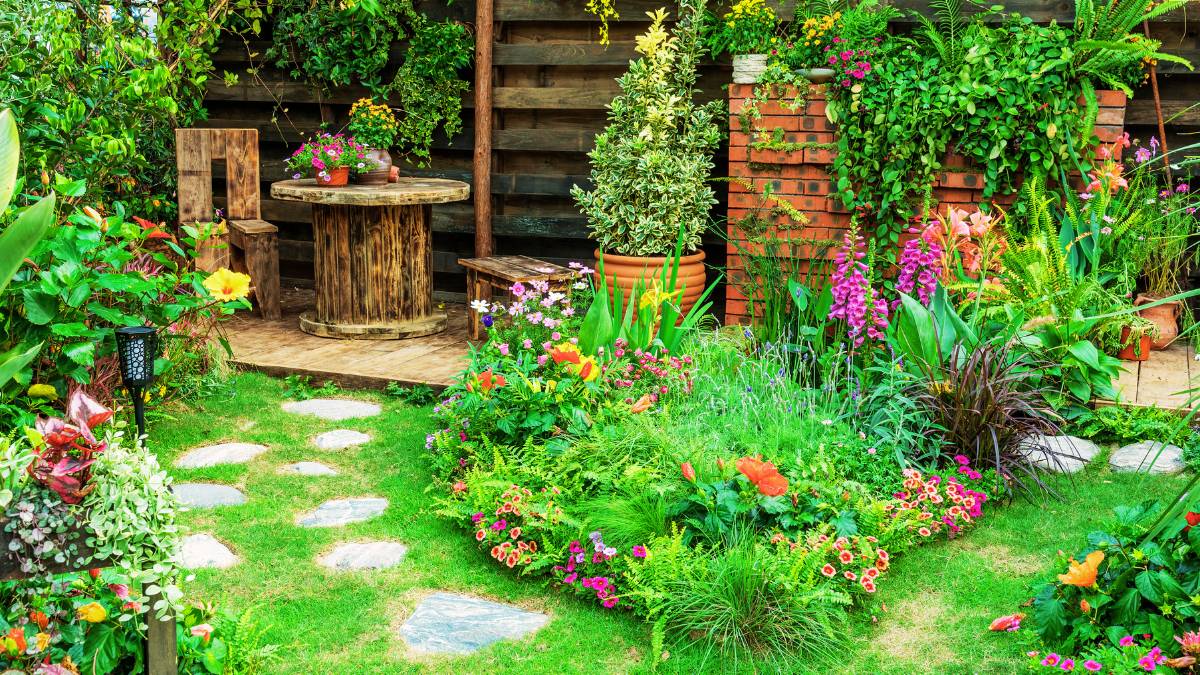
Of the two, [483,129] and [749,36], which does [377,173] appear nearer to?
[483,129]

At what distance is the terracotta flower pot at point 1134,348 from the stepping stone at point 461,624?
323 centimetres

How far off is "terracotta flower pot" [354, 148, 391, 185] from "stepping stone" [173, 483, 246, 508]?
2.74 meters

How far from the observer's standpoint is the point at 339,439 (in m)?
4.64

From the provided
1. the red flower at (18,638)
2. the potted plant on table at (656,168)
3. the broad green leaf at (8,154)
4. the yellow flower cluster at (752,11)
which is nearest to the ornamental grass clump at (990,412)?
the potted plant on table at (656,168)

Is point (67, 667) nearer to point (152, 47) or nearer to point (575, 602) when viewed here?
point (575, 602)

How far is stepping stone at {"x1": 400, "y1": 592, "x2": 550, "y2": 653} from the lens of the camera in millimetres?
2969

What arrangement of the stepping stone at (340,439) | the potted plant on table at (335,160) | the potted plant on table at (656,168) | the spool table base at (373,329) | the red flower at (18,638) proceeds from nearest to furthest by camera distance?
the red flower at (18,638) < the stepping stone at (340,439) < the potted plant on table at (656,168) < the potted plant on table at (335,160) < the spool table base at (373,329)

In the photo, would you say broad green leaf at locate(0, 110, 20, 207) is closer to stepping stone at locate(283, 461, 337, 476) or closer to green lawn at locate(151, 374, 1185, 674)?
green lawn at locate(151, 374, 1185, 674)

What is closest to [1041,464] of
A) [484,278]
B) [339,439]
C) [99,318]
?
[339,439]

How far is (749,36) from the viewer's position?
235 inches

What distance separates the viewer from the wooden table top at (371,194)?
5836 mm

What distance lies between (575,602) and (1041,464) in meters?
1.99

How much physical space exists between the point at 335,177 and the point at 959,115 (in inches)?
134

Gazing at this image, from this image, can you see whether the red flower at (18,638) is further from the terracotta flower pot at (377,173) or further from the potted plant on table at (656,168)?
the terracotta flower pot at (377,173)
